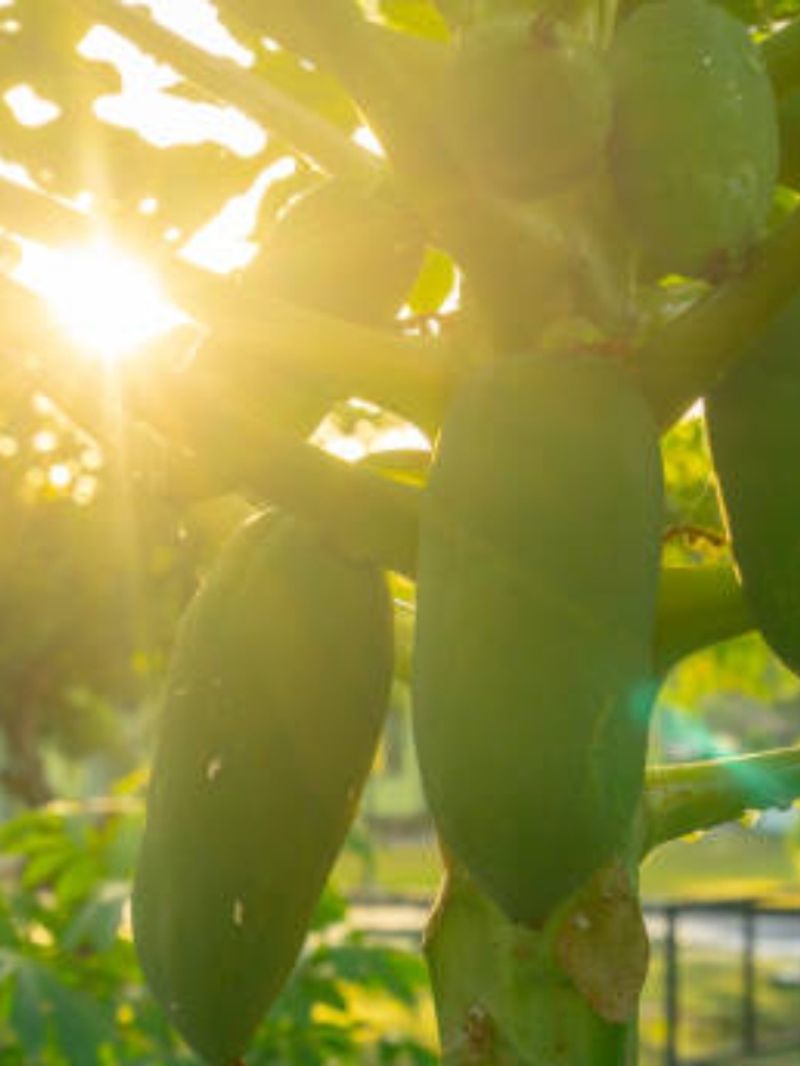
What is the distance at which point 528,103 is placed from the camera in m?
1.16

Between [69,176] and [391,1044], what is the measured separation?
2.48 meters

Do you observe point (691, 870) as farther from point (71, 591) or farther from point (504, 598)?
point (504, 598)

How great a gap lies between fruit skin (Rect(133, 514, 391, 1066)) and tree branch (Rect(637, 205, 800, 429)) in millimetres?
303

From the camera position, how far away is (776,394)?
134 centimetres

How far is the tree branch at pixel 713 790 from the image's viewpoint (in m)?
1.71

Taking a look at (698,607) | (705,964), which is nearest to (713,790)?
(698,607)

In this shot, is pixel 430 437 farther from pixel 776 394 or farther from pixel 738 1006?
pixel 738 1006

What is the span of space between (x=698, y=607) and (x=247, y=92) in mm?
650

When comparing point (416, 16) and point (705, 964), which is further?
point (705, 964)

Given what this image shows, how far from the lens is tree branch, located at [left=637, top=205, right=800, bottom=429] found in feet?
4.21

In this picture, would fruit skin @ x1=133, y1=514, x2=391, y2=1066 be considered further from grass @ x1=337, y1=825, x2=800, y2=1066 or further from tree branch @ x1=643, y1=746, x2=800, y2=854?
grass @ x1=337, y1=825, x2=800, y2=1066

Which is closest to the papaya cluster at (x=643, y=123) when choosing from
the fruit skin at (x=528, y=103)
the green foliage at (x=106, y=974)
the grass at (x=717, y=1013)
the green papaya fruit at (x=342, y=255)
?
the fruit skin at (x=528, y=103)

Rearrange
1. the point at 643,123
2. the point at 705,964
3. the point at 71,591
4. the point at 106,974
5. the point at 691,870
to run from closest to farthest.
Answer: the point at 643,123 < the point at 106,974 < the point at 71,591 < the point at 705,964 < the point at 691,870

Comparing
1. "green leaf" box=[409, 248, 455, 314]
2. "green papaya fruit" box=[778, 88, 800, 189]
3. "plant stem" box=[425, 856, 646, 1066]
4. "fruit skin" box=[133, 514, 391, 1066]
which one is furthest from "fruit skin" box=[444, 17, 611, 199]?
"green leaf" box=[409, 248, 455, 314]
